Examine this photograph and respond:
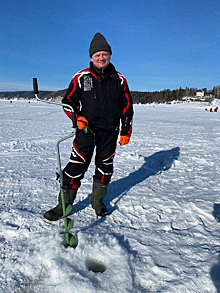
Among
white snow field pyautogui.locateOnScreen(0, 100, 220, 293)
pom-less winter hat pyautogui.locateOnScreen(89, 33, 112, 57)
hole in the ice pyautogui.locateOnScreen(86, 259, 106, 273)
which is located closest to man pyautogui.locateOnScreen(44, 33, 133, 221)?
pom-less winter hat pyautogui.locateOnScreen(89, 33, 112, 57)

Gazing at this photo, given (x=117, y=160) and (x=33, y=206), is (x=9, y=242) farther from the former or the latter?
(x=117, y=160)

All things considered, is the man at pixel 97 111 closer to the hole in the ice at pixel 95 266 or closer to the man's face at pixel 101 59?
the man's face at pixel 101 59

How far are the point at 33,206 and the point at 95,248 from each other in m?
1.18

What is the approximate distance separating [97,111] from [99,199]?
3.42ft

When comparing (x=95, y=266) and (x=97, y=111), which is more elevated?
(x=97, y=111)

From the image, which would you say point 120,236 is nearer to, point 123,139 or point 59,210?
point 59,210

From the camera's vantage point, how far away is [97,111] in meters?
2.32

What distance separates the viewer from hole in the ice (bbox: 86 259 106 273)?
5.53 feet

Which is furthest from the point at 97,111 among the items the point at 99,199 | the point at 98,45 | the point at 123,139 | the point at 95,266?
the point at 95,266

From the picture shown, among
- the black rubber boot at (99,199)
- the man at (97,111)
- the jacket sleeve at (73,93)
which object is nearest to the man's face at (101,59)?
the man at (97,111)

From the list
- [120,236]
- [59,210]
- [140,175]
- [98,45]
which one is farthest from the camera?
[140,175]

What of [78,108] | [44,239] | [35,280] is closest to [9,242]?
[44,239]

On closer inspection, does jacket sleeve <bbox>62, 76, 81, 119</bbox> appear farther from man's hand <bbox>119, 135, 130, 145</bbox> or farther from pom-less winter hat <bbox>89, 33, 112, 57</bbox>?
man's hand <bbox>119, 135, 130, 145</bbox>

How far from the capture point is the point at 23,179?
350cm
